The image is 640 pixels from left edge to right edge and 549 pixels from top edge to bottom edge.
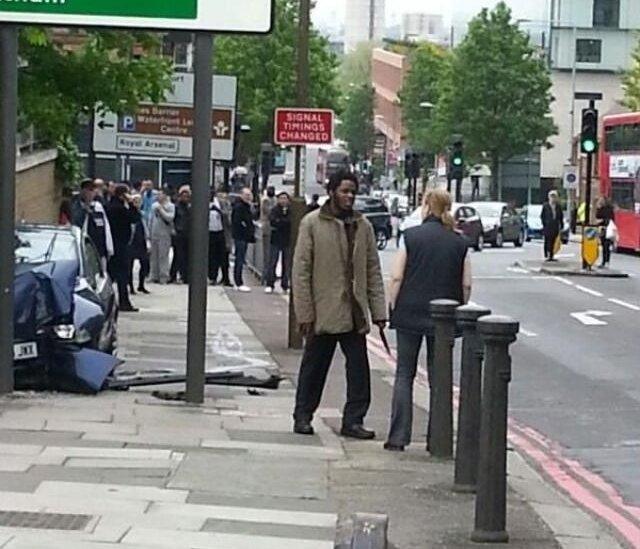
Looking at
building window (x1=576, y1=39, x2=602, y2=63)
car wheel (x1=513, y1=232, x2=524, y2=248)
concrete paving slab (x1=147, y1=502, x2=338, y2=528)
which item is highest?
building window (x1=576, y1=39, x2=602, y2=63)

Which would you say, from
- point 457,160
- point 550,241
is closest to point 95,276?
point 550,241

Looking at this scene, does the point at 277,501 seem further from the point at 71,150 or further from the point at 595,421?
the point at 71,150

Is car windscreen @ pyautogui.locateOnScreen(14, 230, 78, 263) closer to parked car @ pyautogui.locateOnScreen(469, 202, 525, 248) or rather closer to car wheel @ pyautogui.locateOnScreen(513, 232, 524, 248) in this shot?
parked car @ pyautogui.locateOnScreen(469, 202, 525, 248)

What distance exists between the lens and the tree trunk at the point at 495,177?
84.2 m

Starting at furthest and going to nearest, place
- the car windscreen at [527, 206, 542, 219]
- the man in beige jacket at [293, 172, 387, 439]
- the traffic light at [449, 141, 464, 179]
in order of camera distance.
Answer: the car windscreen at [527, 206, 542, 219] → the traffic light at [449, 141, 464, 179] → the man in beige jacket at [293, 172, 387, 439]

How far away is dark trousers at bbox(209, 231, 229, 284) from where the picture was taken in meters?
28.3

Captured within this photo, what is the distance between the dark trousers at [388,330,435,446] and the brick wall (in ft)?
51.3

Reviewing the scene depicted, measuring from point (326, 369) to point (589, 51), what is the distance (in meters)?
84.8

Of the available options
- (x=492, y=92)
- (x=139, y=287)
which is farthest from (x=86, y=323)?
(x=492, y=92)

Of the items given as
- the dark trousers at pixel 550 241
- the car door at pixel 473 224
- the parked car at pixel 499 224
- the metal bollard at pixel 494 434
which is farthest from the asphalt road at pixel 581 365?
the parked car at pixel 499 224

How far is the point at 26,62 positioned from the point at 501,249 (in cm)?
3651

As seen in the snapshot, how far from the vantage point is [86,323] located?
13.3 m

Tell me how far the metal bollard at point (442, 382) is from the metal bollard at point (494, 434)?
1.81 metres

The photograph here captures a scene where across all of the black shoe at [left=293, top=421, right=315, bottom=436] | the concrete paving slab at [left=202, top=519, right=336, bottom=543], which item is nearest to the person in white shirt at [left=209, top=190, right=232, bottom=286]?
the black shoe at [left=293, top=421, right=315, bottom=436]
